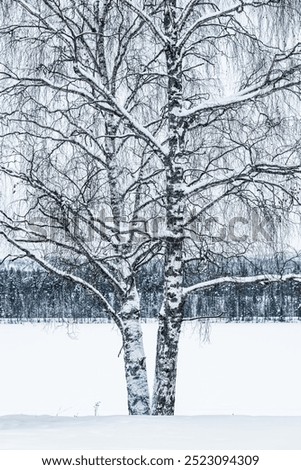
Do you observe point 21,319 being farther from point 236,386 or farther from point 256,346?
point 236,386

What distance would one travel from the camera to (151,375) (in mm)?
14938

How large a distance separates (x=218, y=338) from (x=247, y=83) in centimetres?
3613

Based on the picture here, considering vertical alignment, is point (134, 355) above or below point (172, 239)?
below

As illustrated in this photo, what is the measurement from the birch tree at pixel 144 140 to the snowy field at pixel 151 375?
1.02 metres

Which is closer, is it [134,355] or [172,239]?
[172,239]

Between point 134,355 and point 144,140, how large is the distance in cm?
243

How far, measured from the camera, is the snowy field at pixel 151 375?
4.63 m

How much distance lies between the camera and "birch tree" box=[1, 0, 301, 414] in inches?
276

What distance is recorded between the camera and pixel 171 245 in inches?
282

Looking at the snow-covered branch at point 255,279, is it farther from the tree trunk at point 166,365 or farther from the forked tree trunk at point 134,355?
the forked tree trunk at point 134,355

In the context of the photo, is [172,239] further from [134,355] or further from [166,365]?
[134,355]

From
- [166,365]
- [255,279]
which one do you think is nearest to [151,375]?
[166,365]

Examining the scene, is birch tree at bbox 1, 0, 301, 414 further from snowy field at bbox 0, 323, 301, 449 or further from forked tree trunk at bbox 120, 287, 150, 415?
snowy field at bbox 0, 323, 301, 449

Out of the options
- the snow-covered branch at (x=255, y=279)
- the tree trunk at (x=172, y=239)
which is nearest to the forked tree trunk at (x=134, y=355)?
the tree trunk at (x=172, y=239)
